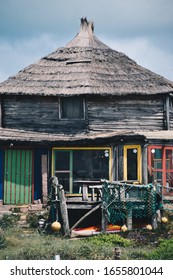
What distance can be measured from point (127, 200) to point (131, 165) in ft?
11.6

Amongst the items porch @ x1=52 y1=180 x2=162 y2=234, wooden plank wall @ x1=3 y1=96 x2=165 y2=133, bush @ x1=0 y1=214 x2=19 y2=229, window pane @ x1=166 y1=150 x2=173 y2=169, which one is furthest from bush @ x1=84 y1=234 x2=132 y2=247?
wooden plank wall @ x1=3 y1=96 x2=165 y2=133

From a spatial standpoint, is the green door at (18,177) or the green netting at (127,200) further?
the green door at (18,177)

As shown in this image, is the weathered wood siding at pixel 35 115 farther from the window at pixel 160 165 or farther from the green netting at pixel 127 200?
the green netting at pixel 127 200

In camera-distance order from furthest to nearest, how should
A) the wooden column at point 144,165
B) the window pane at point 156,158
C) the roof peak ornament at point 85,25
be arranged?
the roof peak ornament at point 85,25 < the window pane at point 156,158 < the wooden column at point 144,165

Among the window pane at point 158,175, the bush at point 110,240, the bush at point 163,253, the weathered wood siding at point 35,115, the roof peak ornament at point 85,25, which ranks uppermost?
the roof peak ornament at point 85,25

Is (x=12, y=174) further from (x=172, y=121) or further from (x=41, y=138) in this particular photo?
(x=172, y=121)

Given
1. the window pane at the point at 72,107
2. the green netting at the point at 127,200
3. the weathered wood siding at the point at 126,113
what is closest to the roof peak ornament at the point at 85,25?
the window pane at the point at 72,107

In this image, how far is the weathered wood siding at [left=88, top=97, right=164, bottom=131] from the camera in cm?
2059

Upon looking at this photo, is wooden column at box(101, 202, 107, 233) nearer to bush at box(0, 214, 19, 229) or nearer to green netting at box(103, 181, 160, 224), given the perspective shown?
green netting at box(103, 181, 160, 224)

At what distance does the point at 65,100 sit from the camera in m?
20.8

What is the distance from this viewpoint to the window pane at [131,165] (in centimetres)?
1836

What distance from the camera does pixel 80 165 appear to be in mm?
21062
